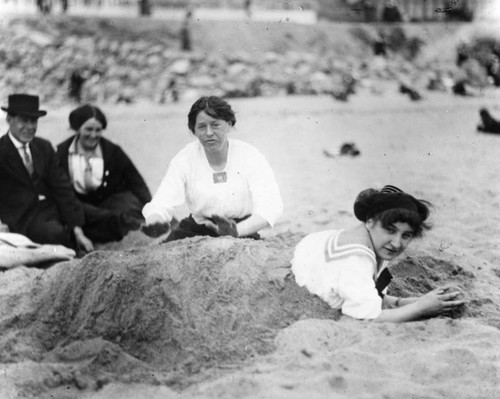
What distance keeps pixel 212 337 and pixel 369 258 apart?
31.2 inches

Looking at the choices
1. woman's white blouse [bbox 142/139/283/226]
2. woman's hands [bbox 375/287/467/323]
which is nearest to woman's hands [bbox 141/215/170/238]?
woman's white blouse [bbox 142/139/283/226]

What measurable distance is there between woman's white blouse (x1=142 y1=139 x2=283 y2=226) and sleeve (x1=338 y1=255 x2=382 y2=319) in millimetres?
1004

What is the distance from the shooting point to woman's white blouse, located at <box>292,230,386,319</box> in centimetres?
319

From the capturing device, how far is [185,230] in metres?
4.52

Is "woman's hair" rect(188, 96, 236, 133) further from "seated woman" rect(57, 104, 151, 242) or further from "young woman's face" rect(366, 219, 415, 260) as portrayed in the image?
"seated woman" rect(57, 104, 151, 242)

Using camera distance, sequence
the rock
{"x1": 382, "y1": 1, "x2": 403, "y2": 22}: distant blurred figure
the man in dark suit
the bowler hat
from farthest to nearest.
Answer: {"x1": 382, "y1": 1, "x2": 403, "y2": 22}: distant blurred figure
the man in dark suit
the bowler hat
the rock

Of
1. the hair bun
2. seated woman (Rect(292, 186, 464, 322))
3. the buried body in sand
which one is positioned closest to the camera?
the buried body in sand

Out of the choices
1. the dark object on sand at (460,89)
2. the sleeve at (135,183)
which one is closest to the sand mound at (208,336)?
the sleeve at (135,183)

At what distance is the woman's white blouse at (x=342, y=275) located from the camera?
3.19 meters

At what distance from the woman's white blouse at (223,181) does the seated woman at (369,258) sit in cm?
83

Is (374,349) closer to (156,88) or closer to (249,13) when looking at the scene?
(156,88)

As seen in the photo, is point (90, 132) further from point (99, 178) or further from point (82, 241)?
point (82, 241)

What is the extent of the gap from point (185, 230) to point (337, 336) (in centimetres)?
164

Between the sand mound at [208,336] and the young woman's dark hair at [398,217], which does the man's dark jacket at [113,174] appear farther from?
the young woman's dark hair at [398,217]
